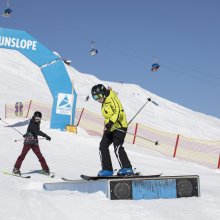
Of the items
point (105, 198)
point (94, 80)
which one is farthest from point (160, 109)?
point (105, 198)

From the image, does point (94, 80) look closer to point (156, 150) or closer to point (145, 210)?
point (156, 150)

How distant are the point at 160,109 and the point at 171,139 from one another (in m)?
49.7

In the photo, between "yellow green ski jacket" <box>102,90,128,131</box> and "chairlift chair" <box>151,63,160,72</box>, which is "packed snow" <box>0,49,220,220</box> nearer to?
"yellow green ski jacket" <box>102,90,128,131</box>

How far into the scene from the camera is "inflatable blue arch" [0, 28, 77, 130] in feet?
68.8

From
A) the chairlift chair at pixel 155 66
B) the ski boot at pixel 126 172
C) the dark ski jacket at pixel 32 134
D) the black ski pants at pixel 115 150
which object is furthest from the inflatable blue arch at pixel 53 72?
the ski boot at pixel 126 172

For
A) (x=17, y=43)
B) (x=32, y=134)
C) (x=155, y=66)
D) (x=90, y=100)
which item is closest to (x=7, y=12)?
(x=17, y=43)

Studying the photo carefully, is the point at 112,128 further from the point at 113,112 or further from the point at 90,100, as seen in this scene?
the point at 90,100

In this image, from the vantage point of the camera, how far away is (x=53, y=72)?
21.1 metres

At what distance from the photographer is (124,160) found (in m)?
7.14

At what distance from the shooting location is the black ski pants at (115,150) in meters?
7.15

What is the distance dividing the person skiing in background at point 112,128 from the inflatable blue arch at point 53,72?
538 inches

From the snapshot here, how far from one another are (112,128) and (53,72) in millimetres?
14231

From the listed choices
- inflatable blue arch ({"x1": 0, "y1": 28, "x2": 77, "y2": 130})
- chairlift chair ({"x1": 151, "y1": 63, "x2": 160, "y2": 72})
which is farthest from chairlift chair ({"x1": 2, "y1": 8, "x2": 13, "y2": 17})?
chairlift chair ({"x1": 151, "y1": 63, "x2": 160, "y2": 72})

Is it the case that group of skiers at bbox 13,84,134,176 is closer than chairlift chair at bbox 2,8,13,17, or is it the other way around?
group of skiers at bbox 13,84,134,176
